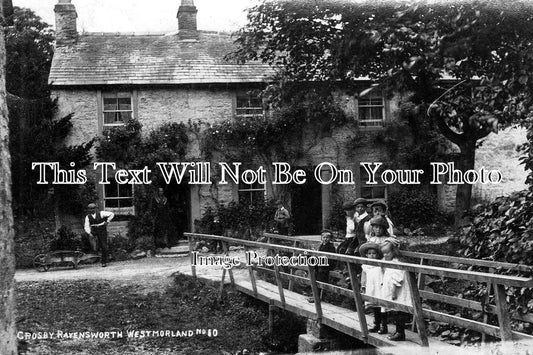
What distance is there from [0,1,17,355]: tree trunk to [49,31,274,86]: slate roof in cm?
923

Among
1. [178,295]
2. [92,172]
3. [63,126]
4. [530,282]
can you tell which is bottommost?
[178,295]

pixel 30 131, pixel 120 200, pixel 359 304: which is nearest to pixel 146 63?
pixel 120 200

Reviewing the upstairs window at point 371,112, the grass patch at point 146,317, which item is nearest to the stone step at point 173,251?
the grass patch at point 146,317

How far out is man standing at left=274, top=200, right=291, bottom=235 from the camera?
1209cm

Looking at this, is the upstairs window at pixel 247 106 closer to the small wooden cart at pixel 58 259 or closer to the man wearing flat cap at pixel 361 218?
the small wooden cart at pixel 58 259

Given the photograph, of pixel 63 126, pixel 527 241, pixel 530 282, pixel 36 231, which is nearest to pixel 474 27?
pixel 527 241

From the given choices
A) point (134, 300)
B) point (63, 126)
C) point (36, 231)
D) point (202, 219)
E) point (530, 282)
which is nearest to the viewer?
point (530, 282)

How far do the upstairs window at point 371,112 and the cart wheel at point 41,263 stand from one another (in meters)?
7.73

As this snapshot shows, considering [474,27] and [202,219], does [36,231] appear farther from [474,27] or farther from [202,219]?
[474,27]

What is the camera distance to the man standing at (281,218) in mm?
12086

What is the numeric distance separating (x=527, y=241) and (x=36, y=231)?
9.02 meters

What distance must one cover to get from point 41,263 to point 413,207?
7291 millimetres

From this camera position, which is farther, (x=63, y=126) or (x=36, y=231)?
(x=63, y=126)

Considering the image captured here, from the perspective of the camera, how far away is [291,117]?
14.1 meters
